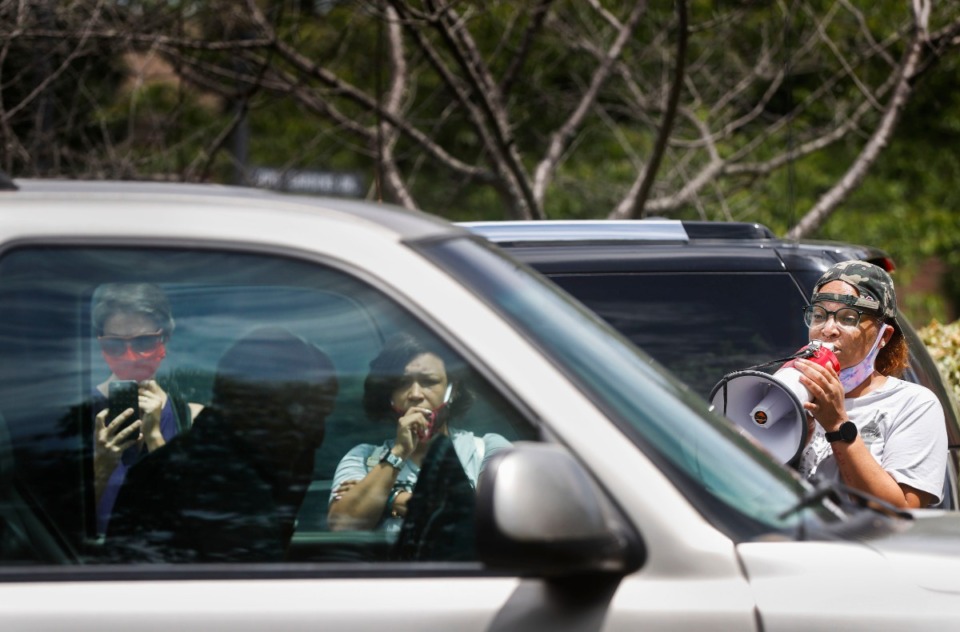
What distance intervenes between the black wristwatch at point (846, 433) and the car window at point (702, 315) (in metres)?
0.95

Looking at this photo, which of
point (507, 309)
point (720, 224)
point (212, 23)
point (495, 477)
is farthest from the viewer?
point (212, 23)

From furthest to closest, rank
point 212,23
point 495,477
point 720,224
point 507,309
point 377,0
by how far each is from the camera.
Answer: point 212,23
point 377,0
point 720,224
point 507,309
point 495,477

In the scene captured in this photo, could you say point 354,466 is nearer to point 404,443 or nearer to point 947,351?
point 404,443

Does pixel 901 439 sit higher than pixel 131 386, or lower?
higher

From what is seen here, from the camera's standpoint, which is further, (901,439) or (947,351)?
(947,351)

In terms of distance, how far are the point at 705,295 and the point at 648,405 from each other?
240cm

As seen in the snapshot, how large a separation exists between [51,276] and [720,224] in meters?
3.07

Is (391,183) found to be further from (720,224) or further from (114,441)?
(114,441)

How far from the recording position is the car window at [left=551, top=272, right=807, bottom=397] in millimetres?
4668

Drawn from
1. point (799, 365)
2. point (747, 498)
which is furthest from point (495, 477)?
point (799, 365)

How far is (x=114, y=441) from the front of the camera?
2.42 metres

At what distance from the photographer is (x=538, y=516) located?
2.06m

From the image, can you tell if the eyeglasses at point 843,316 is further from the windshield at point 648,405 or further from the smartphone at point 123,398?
the smartphone at point 123,398

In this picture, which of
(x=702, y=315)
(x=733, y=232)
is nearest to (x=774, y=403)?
(x=702, y=315)
